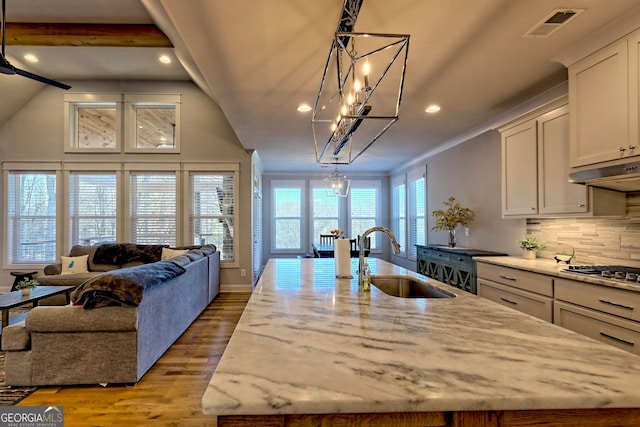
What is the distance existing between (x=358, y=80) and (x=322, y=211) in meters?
5.51

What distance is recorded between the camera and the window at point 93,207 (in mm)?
5605

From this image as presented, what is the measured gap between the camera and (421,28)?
6.63 feet

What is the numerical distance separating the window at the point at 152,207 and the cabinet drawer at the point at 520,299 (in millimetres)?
4897

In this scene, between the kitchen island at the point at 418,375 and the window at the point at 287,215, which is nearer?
the kitchen island at the point at 418,375

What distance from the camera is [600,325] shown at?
203cm

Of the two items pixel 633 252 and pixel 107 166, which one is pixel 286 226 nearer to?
pixel 107 166

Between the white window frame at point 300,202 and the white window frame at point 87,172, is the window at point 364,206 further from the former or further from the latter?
the white window frame at point 87,172

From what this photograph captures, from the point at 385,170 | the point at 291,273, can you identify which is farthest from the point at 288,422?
the point at 385,170

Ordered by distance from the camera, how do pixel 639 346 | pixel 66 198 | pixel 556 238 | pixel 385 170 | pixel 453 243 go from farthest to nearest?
pixel 385 170 → pixel 66 198 → pixel 453 243 → pixel 556 238 → pixel 639 346

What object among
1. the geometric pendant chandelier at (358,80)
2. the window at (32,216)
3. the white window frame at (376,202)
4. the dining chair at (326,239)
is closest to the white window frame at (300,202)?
the dining chair at (326,239)

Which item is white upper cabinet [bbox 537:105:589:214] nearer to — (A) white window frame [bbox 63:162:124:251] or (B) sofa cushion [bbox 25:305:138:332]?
(B) sofa cushion [bbox 25:305:138:332]

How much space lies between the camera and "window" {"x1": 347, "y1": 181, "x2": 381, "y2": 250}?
26.4 ft

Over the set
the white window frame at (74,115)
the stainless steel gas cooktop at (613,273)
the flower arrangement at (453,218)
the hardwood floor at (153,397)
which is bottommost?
the hardwood floor at (153,397)

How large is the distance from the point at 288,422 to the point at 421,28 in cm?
221
